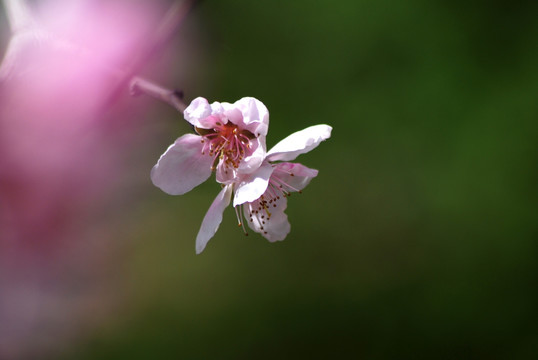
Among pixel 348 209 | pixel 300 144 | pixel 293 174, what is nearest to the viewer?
pixel 300 144

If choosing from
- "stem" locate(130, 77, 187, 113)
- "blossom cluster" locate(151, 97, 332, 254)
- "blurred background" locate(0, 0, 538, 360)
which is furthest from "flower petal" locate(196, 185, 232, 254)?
"blurred background" locate(0, 0, 538, 360)

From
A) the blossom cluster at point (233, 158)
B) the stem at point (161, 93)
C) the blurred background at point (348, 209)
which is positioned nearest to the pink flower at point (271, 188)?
the blossom cluster at point (233, 158)

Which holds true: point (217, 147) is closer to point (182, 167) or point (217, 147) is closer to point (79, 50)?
point (182, 167)

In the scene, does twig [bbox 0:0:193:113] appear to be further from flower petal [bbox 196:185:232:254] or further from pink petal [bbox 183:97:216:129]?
flower petal [bbox 196:185:232:254]

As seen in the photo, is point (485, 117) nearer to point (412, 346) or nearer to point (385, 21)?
point (385, 21)

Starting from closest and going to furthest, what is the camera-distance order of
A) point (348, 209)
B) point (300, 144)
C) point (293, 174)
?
point (300, 144) < point (293, 174) < point (348, 209)

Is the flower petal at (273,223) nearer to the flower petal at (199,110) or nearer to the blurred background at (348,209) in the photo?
the flower petal at (199,110)

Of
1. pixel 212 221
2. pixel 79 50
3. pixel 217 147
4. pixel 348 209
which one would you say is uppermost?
pixel 348 209

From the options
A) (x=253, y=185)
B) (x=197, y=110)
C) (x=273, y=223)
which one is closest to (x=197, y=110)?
(x=197, y=110)
